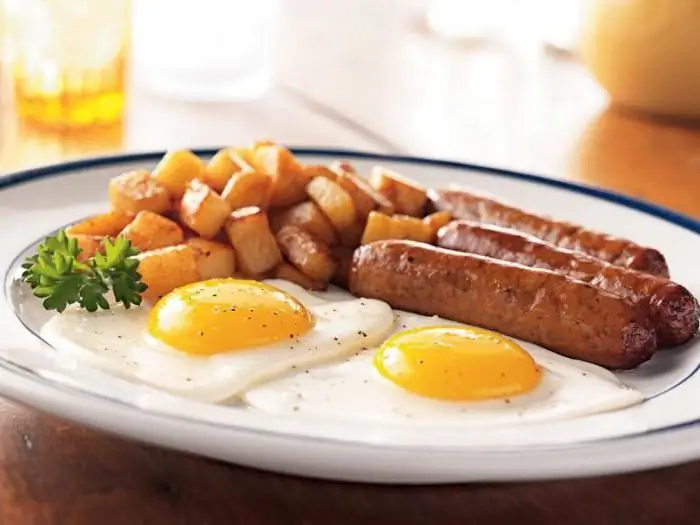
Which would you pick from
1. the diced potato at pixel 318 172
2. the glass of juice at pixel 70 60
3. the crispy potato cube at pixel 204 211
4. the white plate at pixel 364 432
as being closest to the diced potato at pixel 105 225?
the crispy potato cube at pixel 204 211

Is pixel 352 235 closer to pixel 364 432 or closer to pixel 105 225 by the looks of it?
pixel 105 225

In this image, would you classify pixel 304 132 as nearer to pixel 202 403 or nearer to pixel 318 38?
pixel 318 38

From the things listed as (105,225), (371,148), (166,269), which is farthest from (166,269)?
(371,148)

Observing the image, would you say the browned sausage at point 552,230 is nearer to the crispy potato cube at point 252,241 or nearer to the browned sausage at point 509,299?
the browned sausage at point 509,299

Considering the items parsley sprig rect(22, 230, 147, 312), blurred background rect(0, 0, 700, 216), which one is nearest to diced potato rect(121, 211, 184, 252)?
parsley sprig rect(22, 230, 147, 312)

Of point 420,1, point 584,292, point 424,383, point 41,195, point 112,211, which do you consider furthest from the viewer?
point 420,1

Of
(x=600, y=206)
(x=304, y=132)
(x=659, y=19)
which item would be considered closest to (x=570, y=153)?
(x=659, y=19)
